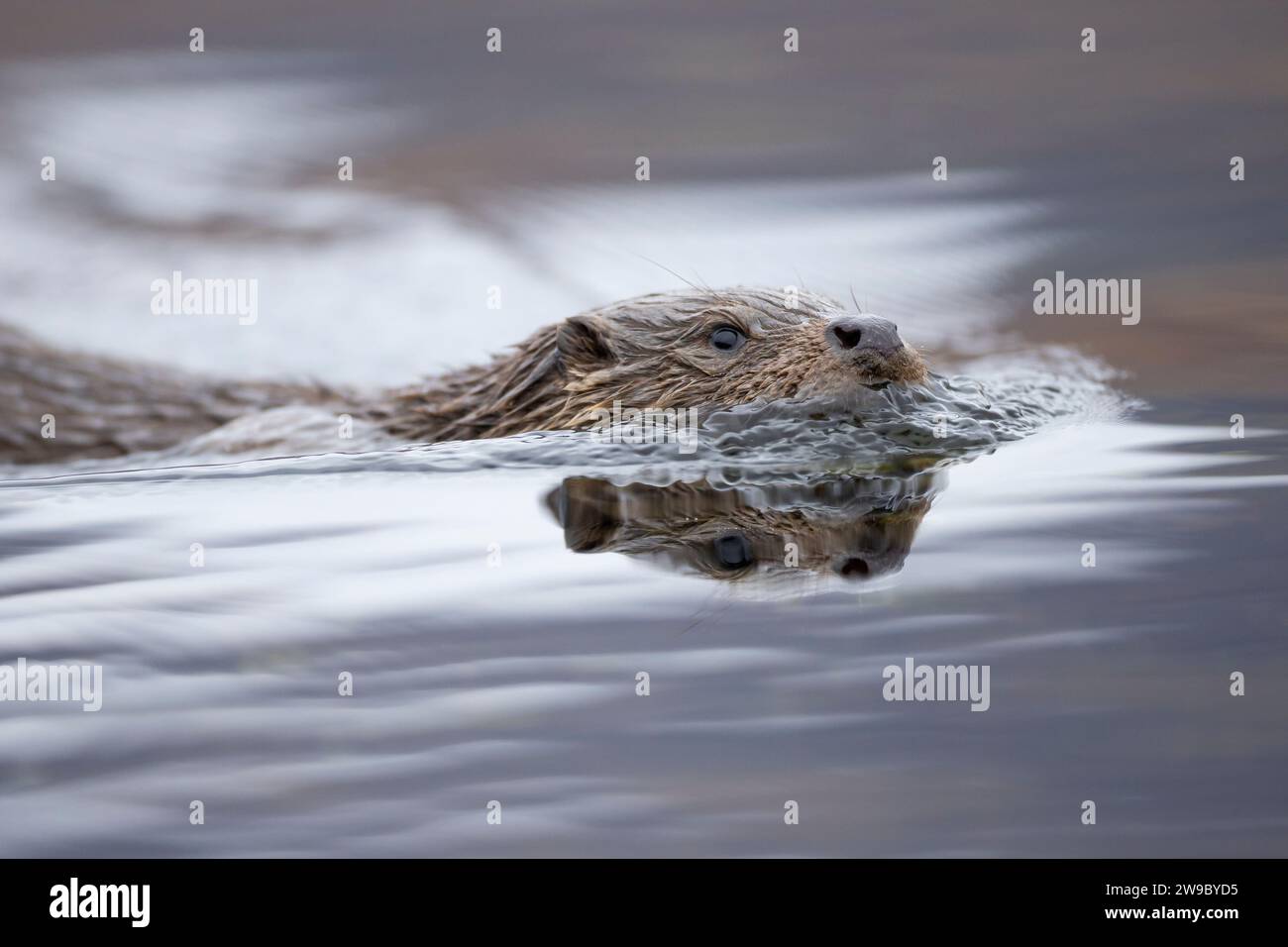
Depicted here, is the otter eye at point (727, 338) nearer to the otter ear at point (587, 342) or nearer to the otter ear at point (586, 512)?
the otter ear at point (587, 342)

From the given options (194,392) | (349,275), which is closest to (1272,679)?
(194,392)

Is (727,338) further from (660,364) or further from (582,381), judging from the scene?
(582,381)

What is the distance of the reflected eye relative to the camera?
13.3 ft

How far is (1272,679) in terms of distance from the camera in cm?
306

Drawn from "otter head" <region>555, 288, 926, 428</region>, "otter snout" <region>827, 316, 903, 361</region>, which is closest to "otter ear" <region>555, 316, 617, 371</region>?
"otter head" <region>555, 288, 926, 428</region>

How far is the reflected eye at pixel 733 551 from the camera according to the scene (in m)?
4.05

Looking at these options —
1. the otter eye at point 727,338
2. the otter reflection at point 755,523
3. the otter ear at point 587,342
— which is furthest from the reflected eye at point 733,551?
the otter ear at point 587,342

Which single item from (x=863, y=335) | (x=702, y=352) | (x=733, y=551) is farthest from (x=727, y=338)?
(x=733, y=551)

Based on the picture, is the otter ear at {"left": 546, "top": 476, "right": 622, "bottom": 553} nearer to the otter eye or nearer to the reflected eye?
the reflected eye

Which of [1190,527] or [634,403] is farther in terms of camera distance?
[634,403]

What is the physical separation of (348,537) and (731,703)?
1.89m

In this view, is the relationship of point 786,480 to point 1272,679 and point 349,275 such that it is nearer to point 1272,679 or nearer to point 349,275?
point 1272,679

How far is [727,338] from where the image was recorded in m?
6.36
